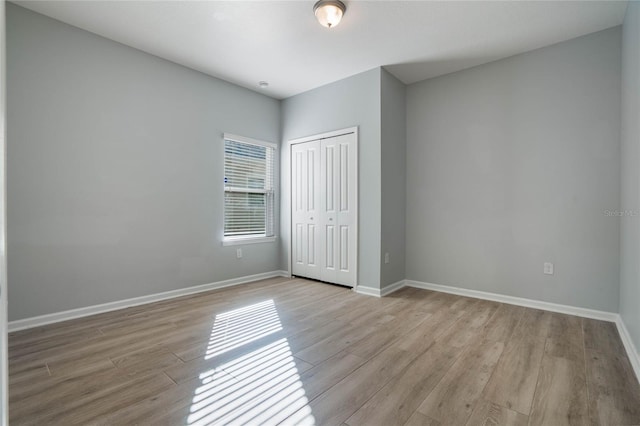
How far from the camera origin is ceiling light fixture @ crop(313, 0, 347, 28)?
2.45m

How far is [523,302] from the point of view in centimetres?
328

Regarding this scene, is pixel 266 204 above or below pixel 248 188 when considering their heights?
below

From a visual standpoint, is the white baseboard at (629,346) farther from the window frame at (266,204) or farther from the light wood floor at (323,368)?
the window frame at (266,204)

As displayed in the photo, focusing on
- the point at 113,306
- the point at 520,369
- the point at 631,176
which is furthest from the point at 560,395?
the point at 113,306

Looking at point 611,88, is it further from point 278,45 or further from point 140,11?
point 140,11

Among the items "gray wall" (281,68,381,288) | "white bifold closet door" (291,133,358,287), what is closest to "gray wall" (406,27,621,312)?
"gray wall" (281,68,381,288)

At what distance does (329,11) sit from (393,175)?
206cm

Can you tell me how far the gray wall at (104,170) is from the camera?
2.60 m

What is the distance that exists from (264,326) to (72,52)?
3.17 metres

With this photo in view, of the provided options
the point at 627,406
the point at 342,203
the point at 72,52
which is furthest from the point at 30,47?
the point at 627,406

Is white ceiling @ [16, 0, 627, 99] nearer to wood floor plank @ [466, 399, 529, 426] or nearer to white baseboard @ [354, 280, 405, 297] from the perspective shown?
white baseboard @ [354, 280, 405, 297]

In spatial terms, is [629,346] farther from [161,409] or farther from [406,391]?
[161,409]

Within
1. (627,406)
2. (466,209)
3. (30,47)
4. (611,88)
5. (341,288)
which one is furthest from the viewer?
(341,288)

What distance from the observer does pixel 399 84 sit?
4.05 metres
